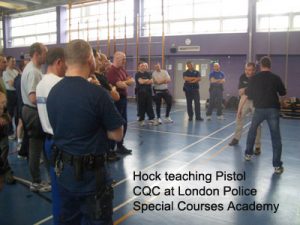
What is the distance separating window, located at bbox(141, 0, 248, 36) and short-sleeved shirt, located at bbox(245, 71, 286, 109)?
29.4ft

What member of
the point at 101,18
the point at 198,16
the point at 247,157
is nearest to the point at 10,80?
the point at 247,157

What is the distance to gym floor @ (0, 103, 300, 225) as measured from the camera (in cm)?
337

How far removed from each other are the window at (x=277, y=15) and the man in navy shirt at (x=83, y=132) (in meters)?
11.8

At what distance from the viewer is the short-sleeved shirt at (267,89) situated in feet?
15.6

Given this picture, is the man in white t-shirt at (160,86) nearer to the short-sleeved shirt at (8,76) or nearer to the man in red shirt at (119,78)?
the man in red shirt at (119,78)

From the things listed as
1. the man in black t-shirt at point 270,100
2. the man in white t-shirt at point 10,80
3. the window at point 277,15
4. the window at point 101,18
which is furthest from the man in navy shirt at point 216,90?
the window at point 101,18

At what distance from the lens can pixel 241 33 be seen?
41.9 ft

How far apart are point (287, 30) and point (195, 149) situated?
8220 millimetres

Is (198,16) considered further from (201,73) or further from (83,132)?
(83,132)

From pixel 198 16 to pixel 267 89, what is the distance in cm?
1036

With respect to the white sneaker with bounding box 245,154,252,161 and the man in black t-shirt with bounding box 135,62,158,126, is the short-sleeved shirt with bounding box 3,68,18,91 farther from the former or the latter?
the white sneaker with bounding box 245,154,252,161

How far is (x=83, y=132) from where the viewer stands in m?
1.98

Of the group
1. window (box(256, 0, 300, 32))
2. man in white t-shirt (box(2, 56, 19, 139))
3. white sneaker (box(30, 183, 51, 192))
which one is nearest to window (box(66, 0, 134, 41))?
window (box(256, 0, 300, 32))

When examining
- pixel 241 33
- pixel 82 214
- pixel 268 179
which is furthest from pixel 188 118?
pixel 82 214
